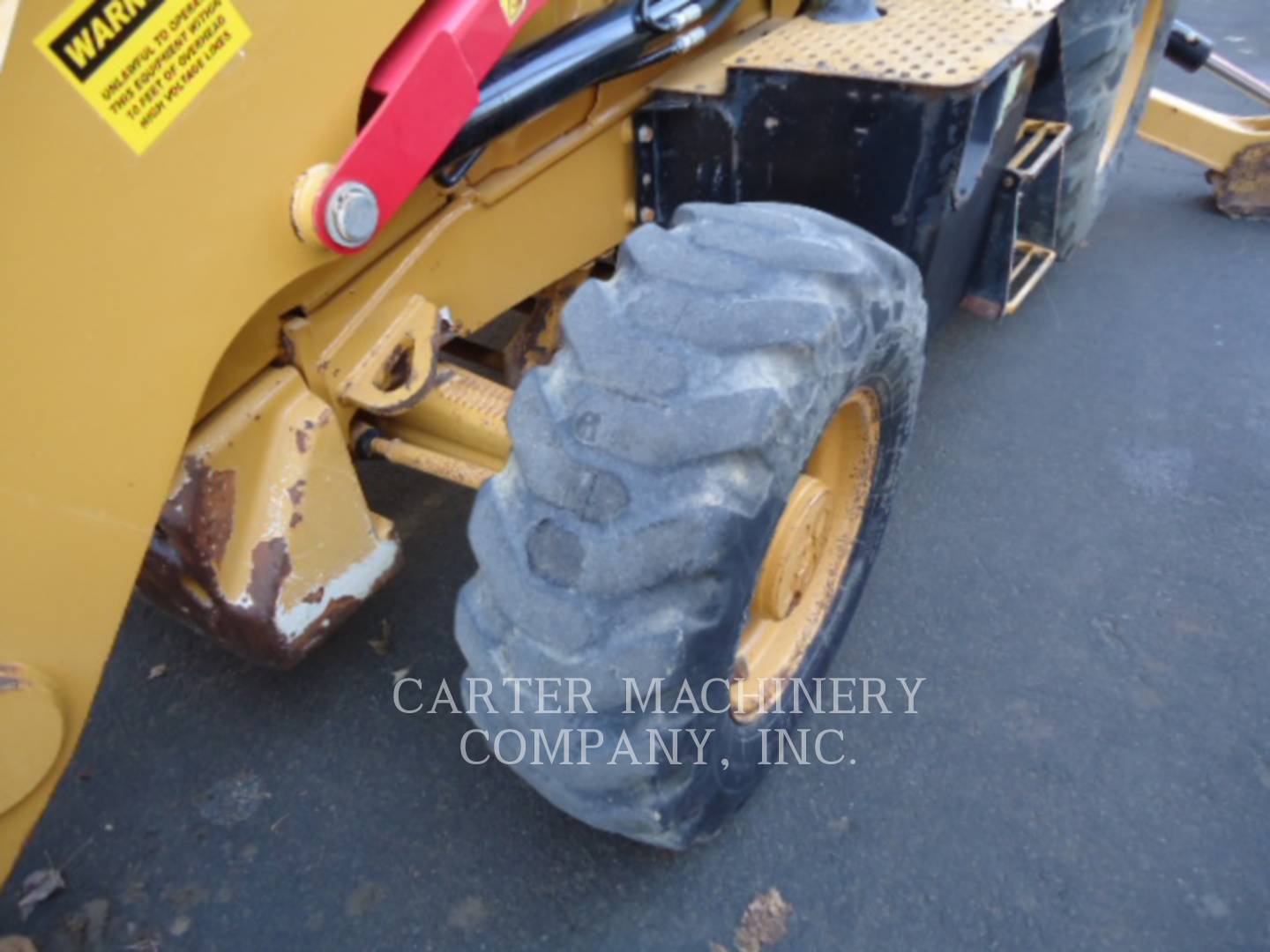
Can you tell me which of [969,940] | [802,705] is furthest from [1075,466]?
[969,940]

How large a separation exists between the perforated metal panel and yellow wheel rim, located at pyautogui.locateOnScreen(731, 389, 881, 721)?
21.8 inches

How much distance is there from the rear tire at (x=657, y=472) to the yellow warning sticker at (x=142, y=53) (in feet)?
1.79

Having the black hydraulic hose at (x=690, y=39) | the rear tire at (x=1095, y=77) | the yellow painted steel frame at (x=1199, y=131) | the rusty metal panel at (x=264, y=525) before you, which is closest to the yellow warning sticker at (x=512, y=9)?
the black hydraulic hose at (x=690, y=39)

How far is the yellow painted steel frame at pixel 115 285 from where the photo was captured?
1.01m

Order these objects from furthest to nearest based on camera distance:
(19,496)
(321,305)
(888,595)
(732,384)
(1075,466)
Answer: (1075,466) < (888,595) < (321,305) < (732,384) < (19,496)

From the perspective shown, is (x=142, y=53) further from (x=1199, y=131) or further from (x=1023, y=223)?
(x=1199, y=131)

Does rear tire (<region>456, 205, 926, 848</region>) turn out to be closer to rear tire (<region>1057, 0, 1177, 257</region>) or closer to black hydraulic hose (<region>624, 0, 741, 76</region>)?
black hydraulic hose (<region>624, 0, 741, 76</region>)

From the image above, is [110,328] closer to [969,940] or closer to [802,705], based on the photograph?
[802,705]

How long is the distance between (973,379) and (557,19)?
77.1 inches

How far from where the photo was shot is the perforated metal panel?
159 cm

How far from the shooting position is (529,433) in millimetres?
1297

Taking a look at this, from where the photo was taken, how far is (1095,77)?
2629 mm

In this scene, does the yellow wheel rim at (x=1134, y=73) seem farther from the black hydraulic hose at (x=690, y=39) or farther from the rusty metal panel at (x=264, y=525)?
the rusty metal panel at (x=264, y=525)

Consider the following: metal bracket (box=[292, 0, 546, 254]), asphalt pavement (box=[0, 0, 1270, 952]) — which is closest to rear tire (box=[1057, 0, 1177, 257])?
asphalt pavement (box=[0, 0, 1270, 952])
